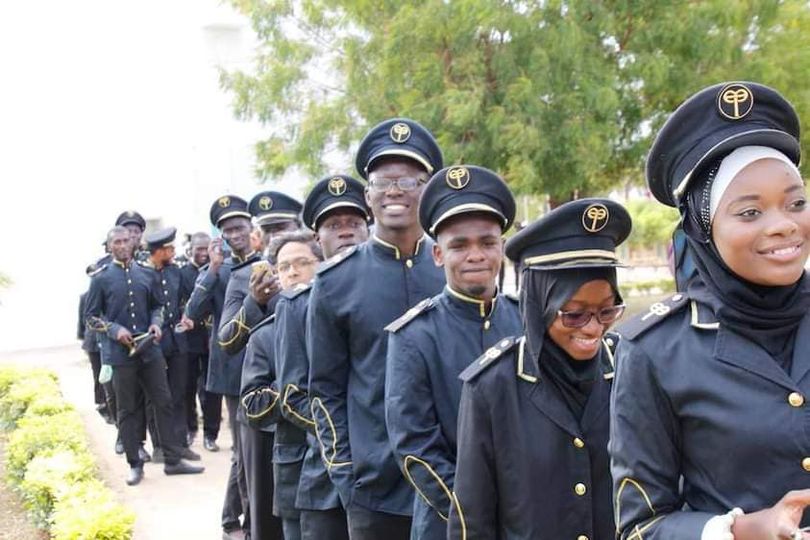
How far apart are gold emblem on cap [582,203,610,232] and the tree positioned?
23.5 ft

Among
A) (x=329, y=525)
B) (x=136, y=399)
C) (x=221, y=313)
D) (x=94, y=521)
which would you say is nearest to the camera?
(x=329, y=525)

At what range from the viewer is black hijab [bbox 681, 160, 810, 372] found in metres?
1.97

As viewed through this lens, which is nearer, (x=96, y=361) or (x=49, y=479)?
(x=49, y=479)

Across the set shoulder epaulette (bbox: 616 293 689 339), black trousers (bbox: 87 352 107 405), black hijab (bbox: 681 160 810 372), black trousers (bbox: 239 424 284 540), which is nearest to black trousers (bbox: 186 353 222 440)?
Answer: black trousers (bbox: 87 352 107 405)

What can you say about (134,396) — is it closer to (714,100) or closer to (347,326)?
(347,326)

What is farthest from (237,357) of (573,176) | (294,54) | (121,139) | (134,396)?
(121,139)

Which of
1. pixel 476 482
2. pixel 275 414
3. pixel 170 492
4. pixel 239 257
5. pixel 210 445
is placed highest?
pixel 239 257

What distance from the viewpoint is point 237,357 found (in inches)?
304

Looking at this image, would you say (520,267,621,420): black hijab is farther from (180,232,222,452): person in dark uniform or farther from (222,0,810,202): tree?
(222,0,810,202): tree

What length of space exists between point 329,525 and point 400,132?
1815 mm

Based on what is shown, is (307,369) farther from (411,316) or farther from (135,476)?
(135,476)

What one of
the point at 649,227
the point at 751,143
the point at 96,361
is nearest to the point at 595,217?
the point at 751,143

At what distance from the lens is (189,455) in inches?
385

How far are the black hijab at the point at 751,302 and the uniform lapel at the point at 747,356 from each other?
0.05ft
